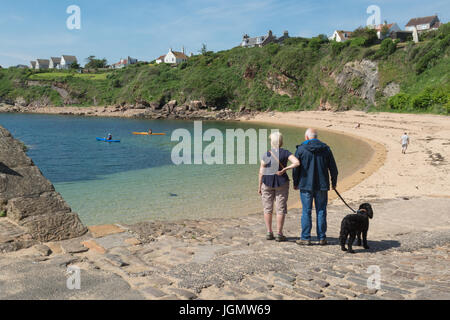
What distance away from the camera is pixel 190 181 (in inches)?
675

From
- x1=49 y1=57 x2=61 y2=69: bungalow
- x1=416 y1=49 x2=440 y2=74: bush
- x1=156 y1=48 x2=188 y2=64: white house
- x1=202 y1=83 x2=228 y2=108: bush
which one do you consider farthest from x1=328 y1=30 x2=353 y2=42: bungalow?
x1=49 y1=57 x2=61 y2=69: bungalow

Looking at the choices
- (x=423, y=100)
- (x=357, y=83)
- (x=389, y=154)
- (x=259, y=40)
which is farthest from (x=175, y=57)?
(x=389, y=154)

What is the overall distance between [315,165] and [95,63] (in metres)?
145

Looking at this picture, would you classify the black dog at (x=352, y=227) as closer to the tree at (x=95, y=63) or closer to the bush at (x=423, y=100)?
the bush at (x=423, y=100)

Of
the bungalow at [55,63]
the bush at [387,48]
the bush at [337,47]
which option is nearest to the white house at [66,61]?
the bungalow at [55,63]

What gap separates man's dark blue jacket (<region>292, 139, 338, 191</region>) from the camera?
19.7 ft

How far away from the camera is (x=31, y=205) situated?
624 cm

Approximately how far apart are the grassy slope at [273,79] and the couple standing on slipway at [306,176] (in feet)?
119

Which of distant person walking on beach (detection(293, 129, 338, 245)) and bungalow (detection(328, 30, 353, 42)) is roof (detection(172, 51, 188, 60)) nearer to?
bungalow (detection(328, 30, 353, 42))

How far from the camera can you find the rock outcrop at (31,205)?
19.2 ft

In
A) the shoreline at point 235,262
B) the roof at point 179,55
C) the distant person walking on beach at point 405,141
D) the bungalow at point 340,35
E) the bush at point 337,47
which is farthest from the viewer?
the roof at point 179,55
